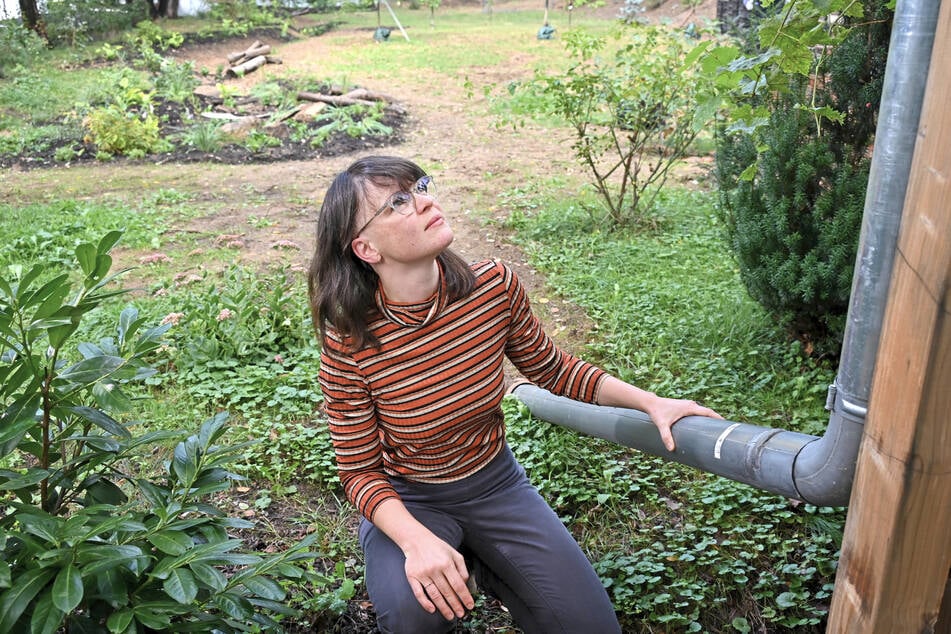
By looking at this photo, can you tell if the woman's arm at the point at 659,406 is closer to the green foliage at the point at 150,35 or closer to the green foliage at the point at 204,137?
the green foliage at the point at 204,137

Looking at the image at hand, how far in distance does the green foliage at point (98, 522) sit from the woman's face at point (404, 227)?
0.57 metres

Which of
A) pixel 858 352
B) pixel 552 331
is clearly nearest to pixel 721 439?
pixel 858 352

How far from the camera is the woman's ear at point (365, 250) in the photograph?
2209mm

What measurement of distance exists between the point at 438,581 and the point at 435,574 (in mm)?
18

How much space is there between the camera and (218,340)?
4.42 meters

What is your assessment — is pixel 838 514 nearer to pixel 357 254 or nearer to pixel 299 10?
pixel 357 254

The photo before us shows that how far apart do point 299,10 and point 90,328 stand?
22381 millimetres

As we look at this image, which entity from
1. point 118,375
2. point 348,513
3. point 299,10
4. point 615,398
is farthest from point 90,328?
point 299,10

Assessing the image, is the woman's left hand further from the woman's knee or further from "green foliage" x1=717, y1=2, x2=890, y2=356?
"green foliage" x1=717, y1=2, x2=890, y2=356

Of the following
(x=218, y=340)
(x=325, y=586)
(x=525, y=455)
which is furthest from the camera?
(x=218, y=340)

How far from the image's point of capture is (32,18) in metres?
18.5

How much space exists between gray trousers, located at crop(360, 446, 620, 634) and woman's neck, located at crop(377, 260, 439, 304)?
509 mm

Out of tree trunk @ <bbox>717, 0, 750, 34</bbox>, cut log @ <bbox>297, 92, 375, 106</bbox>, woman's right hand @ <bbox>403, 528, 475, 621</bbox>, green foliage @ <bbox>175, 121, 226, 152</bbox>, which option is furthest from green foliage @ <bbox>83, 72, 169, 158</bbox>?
woman's right hand @ <bbox>403, 528, 475, 621</bbox>

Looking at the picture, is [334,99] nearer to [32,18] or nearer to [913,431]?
[32,18]
